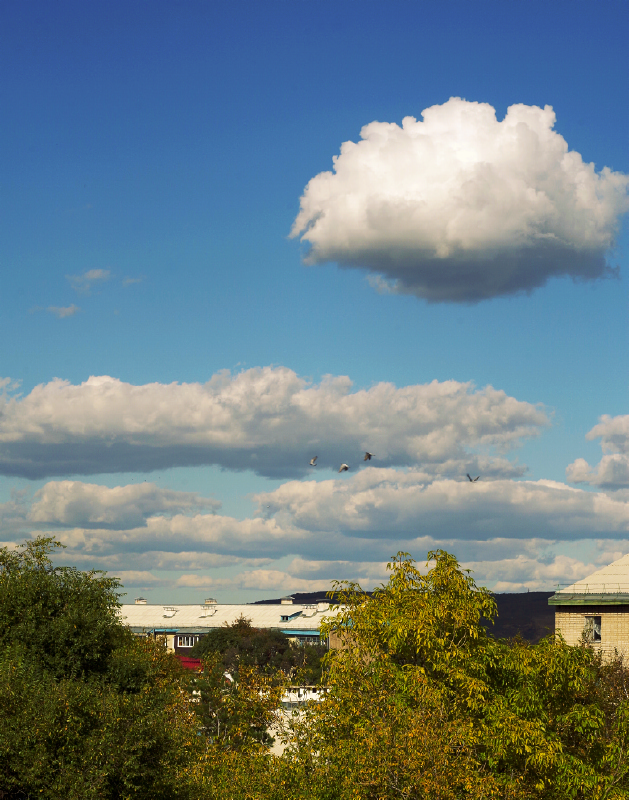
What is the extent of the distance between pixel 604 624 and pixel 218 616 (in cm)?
9679

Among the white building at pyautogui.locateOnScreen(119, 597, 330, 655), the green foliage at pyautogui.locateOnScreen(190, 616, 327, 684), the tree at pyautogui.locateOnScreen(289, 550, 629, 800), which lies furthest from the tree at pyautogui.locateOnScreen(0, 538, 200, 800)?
the white building at pyautogui.locateOnScreen(119, 597, 330, 655)

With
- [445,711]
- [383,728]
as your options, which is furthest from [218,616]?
[383,728]

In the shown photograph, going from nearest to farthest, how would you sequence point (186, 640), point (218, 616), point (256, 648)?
point (256, 648), point (186, 640), point (218, 616)

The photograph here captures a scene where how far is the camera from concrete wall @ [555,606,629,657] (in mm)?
66000

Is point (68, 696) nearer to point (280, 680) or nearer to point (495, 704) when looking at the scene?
point (280, 680)

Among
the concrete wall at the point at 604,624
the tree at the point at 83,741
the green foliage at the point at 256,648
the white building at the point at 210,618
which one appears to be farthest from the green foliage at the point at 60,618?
the white building at the point at 210,618

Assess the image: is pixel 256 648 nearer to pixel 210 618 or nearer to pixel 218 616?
pixel 210 618

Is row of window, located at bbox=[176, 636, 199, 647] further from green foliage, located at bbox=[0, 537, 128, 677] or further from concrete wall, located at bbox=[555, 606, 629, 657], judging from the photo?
green foliage, located at bbox=[0, 537, 128, 677]

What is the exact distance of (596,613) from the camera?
6794 centimetres

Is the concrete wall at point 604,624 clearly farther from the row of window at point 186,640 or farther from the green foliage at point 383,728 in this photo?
the row of window at point 186,640

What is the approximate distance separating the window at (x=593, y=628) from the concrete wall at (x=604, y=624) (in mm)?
304

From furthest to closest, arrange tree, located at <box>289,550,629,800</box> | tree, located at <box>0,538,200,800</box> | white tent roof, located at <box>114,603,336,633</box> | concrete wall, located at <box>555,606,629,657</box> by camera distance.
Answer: white tent roof, located at <box>114,603,336,633</box> < concrete wall, located at <box>555,606,629,657</box> < tree, located at <box>0,538,200,800</box> < tree, located at <box>289,550,629,800</box>

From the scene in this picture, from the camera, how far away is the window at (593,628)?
67.1 meters

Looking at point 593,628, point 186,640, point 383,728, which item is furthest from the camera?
point 186,640
